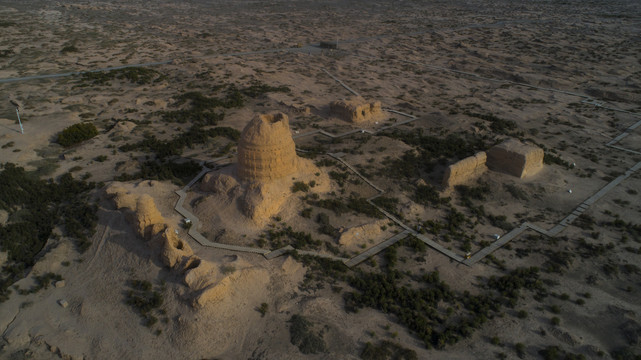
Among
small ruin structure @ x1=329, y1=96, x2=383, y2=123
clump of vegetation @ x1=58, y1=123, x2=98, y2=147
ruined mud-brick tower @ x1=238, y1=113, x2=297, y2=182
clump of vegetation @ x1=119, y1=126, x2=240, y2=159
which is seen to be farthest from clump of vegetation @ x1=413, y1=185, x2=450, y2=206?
clump of vegetation @ x1=58, y1=123, x2=98, y2=147

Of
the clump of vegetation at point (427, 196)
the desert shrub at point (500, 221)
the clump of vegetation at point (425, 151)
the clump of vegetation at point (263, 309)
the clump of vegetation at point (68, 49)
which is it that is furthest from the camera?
the clump of vegetation at point (68, 49)

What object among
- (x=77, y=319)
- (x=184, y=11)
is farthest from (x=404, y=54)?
(x=184, y=11)

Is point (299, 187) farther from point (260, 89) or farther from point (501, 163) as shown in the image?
point (260, 89)

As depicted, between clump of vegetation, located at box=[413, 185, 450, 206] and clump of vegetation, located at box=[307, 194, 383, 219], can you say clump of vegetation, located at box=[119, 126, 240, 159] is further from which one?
clump of vegetation, located at box=[413, 185, 450, 206]

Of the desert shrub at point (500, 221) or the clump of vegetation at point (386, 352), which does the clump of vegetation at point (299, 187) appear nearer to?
the clump of vegetation at point (386, 352)

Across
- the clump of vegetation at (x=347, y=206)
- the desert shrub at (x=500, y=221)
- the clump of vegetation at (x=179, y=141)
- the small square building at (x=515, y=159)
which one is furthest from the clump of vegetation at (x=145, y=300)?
the small square building at (x=515, y=159)

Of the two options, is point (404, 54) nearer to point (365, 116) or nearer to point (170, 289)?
point (365, 116)
